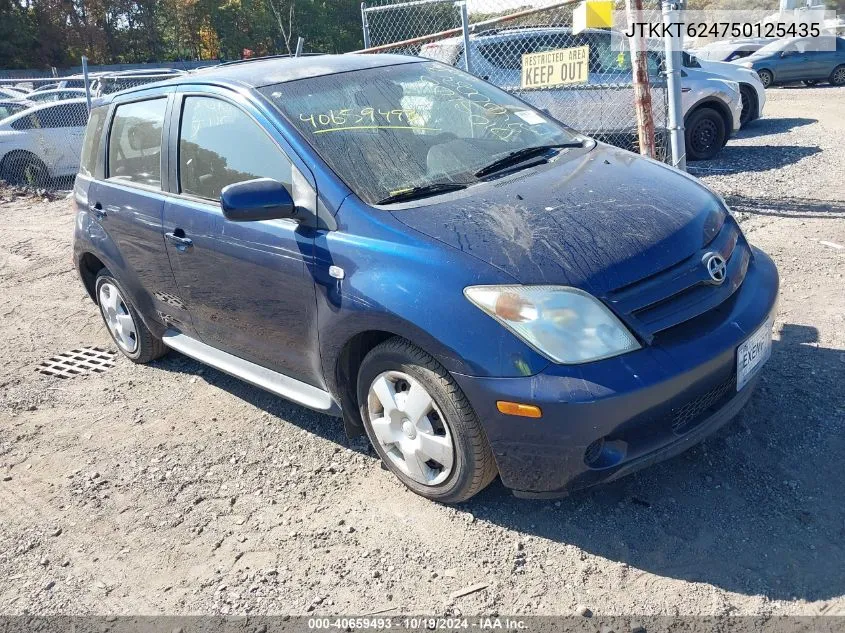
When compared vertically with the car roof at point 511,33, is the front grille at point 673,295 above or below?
below

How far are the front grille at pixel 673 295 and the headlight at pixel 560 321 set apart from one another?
7 centimetres

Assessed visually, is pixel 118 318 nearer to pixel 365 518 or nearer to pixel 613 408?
pixel 365 518

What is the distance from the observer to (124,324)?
5.06 meters

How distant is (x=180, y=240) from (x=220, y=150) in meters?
0.54

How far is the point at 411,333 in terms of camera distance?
2.86 m

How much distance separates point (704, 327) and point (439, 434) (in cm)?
110

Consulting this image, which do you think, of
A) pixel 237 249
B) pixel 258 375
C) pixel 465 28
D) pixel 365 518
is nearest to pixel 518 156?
pixel 237 249

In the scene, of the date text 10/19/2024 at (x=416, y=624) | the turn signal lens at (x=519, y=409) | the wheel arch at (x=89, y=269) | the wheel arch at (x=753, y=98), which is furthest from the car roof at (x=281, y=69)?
the wheel arch at (x=753, y=98)

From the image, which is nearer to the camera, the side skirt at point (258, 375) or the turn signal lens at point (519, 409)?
the turn signal lens at point (519, 409)

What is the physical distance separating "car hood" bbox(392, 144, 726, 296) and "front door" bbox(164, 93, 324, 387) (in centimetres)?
62

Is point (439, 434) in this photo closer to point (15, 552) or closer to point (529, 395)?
point (529, 395)

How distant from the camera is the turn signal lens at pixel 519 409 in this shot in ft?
8.61

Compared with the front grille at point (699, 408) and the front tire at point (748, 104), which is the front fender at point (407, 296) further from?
the front tire at point (748, 104)

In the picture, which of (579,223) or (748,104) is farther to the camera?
(748,104)
